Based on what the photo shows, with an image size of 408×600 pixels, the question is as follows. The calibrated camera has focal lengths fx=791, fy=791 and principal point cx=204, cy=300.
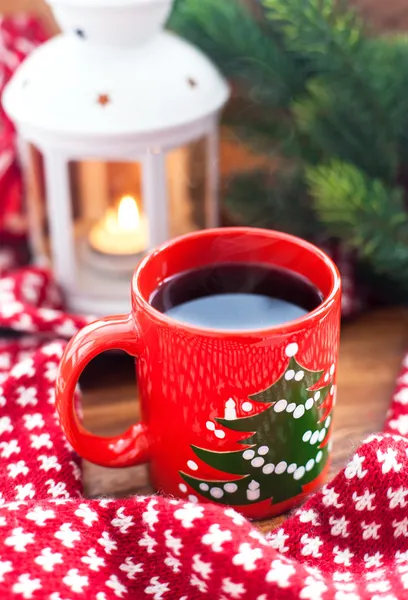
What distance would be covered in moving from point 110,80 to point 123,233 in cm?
15

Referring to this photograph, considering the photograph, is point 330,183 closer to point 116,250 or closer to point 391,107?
point 391,107

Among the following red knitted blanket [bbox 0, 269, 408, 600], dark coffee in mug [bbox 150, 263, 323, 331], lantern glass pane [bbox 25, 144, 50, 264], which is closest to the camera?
red knitted blanket [bbox 0, 269, 408, 600]

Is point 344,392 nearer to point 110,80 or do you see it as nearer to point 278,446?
point 278,446

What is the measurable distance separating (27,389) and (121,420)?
0.07 m

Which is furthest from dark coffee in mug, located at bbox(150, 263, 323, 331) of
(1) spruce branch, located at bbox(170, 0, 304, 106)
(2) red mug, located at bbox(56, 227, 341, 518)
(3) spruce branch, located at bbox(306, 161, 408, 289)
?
(1) spruce branch, located at bbox(170, 0, 304, 106)

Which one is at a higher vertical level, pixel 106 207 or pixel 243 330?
pixel 243 330

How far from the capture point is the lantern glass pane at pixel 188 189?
706 mm

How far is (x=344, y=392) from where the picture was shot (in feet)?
2.01

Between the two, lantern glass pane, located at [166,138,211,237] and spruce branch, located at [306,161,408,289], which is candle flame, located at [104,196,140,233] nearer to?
lantern glass pane, located at [166,138,211,237]

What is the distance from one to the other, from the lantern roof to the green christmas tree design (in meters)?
0.24

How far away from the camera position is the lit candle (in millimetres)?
688

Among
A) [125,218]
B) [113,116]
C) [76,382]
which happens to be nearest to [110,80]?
[113,116]

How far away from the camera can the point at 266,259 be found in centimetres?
53

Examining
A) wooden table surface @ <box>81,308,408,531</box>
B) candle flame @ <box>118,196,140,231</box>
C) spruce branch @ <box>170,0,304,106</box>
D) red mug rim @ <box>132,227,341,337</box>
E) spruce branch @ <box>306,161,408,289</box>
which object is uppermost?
spruce branch @ <box>170,0,304,106</box>
